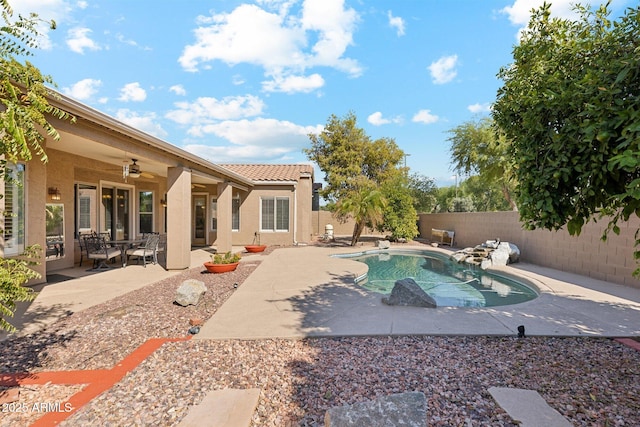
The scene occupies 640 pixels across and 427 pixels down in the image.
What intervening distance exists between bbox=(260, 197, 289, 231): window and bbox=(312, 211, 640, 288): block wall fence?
989 cm

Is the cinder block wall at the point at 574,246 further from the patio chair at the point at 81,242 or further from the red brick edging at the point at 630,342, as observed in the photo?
the patio chair at the point at 81,242

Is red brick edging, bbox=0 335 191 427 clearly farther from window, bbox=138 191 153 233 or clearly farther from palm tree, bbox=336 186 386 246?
palm tree, bbox=336 186 386 246

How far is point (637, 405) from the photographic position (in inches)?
118

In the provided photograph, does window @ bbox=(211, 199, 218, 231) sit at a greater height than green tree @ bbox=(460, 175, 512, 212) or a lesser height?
lesser

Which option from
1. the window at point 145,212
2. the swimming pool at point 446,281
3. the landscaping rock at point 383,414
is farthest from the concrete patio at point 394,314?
the window at point 145,212

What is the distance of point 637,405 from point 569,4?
14.2 ft

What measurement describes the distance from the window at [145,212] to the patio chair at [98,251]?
3513mm

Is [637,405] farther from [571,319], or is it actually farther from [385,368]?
[571,319]

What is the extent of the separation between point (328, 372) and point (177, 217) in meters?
7.76

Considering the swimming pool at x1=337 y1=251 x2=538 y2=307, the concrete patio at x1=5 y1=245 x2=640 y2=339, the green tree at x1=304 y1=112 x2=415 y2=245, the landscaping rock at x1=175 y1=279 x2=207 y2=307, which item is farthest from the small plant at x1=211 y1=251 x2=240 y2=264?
the green tree at x1=304 y1=112 x2=415 y2=245

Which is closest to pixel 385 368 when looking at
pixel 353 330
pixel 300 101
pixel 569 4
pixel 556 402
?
pixel 353 330

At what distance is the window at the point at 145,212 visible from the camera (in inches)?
548

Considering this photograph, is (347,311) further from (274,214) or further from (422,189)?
Answer: (422,189)

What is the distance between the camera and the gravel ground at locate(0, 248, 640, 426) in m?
2.92
